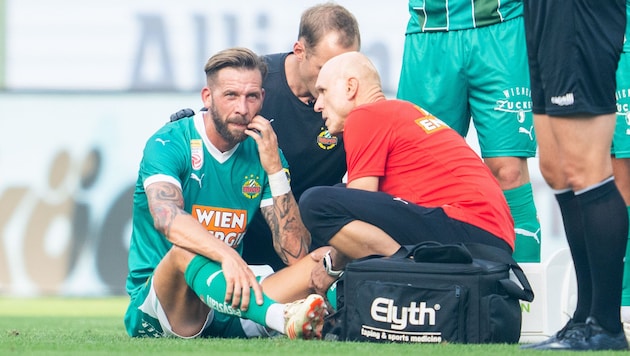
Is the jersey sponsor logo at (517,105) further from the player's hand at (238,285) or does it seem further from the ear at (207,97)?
the player's hand at (238,285)

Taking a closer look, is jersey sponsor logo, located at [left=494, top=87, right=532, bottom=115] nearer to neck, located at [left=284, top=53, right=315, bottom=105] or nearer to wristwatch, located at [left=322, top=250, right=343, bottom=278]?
neck, located at [left=284, top=53, right=315, bottom=105]

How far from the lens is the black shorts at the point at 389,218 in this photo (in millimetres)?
4629

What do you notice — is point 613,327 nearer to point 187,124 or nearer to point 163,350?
point 163,350

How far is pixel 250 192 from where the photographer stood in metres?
5.38

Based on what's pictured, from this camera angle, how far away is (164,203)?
Result: 189 inches

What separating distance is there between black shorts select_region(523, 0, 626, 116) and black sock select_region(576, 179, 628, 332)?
0.29 meters

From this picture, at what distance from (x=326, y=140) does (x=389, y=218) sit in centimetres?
163

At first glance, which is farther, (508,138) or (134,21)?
(134,21)

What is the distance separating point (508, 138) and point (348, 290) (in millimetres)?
1506

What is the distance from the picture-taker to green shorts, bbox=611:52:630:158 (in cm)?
531

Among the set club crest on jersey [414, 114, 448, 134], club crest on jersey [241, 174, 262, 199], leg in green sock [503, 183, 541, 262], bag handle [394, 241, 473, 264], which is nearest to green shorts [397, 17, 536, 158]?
leg in green sock [503, 183, 541, 262]

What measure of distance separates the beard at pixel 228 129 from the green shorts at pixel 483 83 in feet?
3.23

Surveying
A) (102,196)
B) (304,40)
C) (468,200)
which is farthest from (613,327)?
(102,196)

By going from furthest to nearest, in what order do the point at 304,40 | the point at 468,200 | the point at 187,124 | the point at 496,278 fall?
1. the point at 304,40
2. the point at 187,124
3. the point at 468,200
4. the point at 496,278
